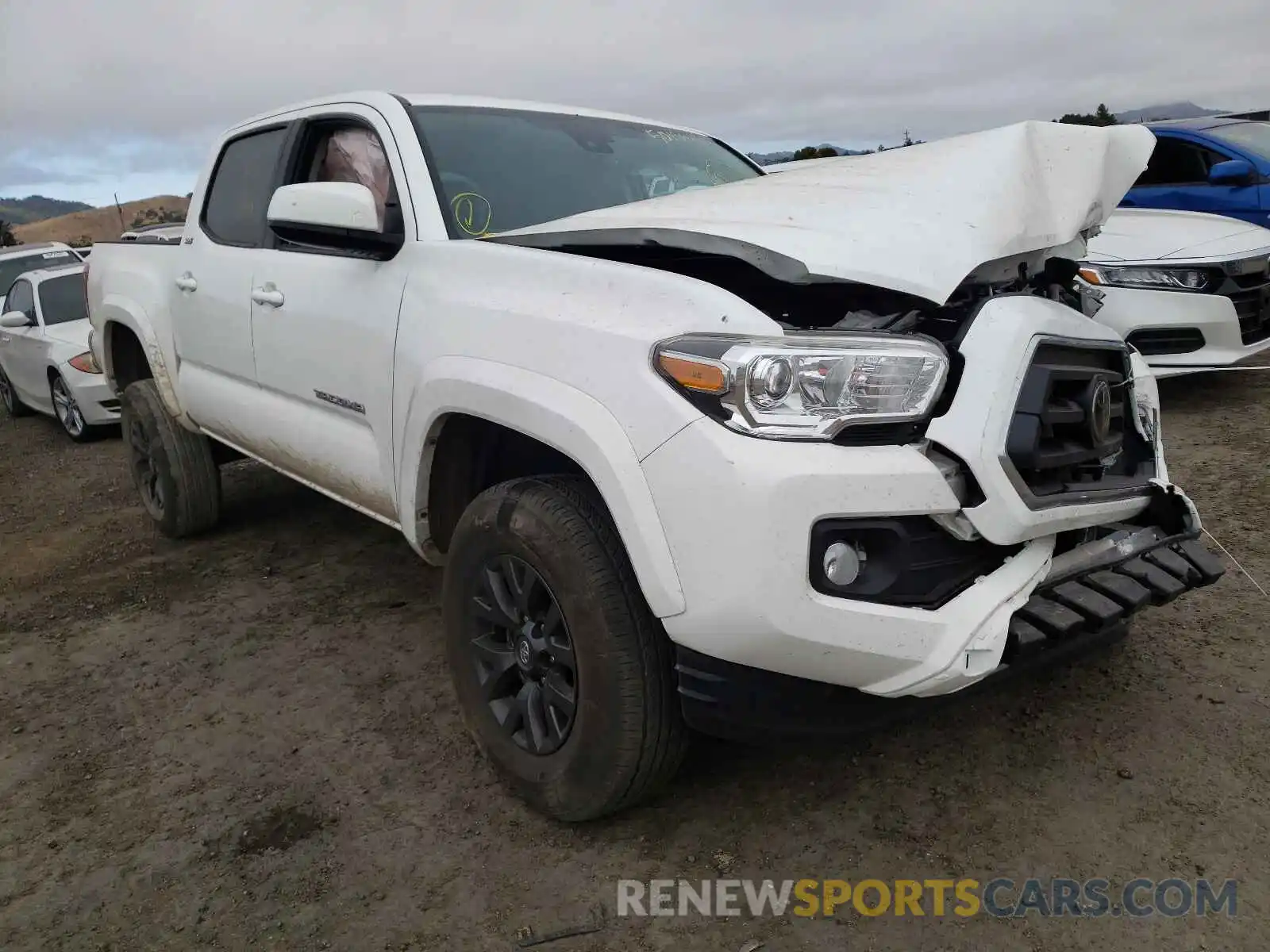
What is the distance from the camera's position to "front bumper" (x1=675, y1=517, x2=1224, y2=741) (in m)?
2.03

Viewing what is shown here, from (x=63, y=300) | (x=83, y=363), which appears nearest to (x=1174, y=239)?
(x=83, y=363)

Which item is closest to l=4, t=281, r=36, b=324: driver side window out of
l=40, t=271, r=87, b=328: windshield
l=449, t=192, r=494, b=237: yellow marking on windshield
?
l=40, t=271, r=87, b=328: windshield

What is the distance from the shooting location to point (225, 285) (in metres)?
3.95

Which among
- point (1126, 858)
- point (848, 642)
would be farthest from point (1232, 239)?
point (848, 642)

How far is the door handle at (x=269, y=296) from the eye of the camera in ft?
11.5

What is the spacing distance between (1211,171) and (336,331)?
20.8ft

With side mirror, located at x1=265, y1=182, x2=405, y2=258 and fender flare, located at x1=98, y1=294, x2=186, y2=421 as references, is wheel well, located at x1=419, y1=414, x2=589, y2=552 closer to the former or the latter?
side mirror, located at x1=265, y1=182, x2=405, y2=258

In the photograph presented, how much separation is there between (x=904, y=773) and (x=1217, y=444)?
3.50 m

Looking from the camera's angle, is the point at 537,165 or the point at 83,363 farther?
the point at 83,363

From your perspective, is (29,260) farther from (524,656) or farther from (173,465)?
(524,656)

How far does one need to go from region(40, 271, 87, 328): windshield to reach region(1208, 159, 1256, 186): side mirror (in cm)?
902

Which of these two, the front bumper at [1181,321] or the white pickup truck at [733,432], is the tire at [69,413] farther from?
the front bumper at [1181,321]

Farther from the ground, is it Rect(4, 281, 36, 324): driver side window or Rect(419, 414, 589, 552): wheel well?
Rect(4, 281, 36, 324): driver side window

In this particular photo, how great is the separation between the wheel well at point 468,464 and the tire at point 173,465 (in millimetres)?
2421
